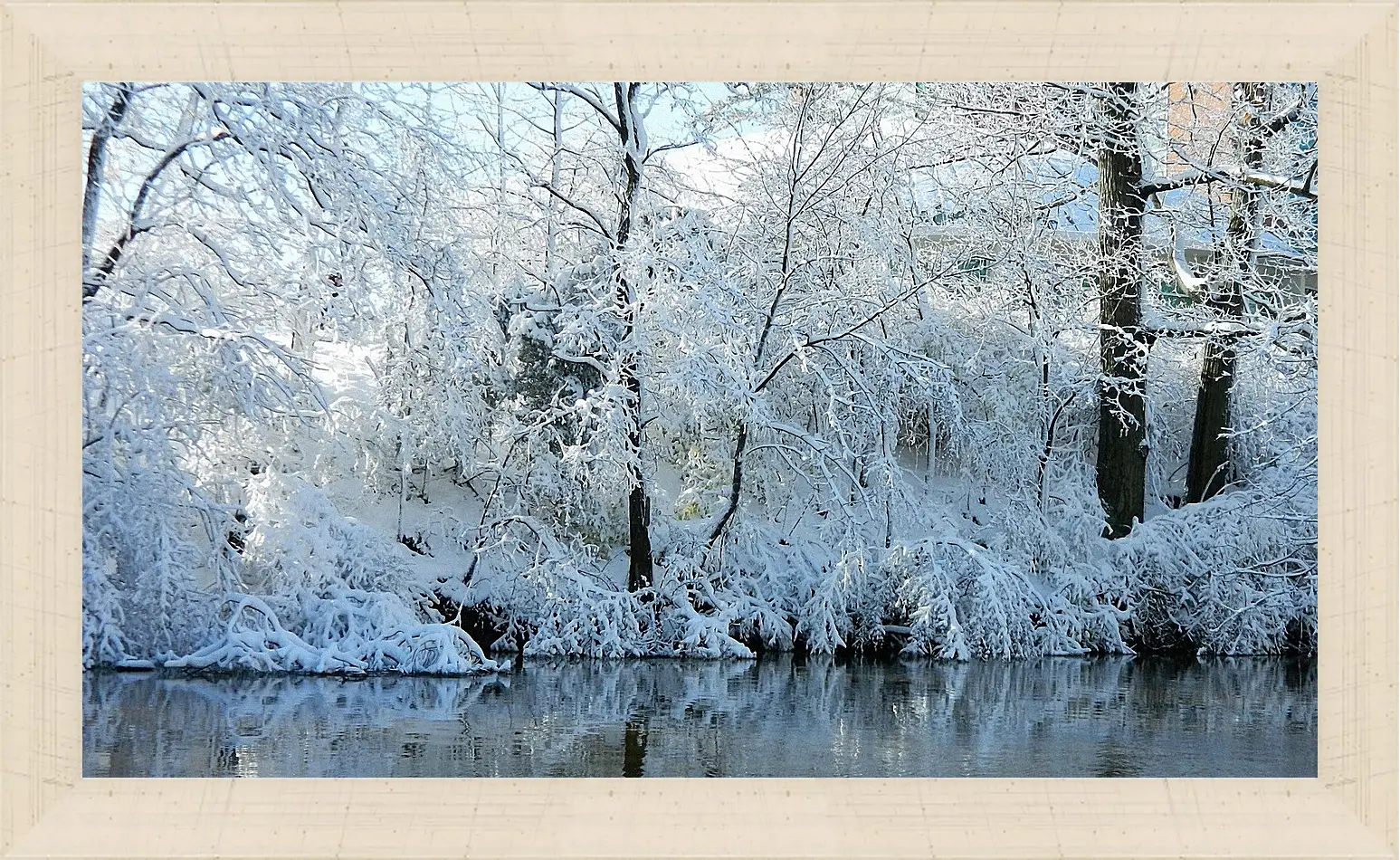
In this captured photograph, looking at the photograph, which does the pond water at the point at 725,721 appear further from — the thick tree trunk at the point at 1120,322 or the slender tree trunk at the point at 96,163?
the slender tree trunk at the point at 96,163

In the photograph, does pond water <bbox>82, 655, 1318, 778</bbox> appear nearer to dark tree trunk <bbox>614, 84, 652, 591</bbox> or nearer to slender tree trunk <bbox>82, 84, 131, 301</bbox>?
dark tree trunk <bbox>614, 84, 652, 591</bbox>

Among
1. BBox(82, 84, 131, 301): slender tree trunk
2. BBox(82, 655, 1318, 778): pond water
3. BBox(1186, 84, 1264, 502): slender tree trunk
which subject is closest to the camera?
BBox(82, 655, 1318, 778): pond water

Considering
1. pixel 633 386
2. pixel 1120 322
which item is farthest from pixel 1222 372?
pixel 633 386

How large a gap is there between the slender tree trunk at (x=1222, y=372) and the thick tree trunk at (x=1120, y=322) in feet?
1.07

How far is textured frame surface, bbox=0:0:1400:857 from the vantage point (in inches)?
141

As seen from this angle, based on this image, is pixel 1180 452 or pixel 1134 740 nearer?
pixel 1134 740

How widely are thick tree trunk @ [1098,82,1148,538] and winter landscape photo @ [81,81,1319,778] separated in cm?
3

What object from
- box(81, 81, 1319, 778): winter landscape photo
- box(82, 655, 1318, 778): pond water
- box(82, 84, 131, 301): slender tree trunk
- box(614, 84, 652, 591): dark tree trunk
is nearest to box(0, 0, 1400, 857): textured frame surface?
box(82, 655, 1318, 778): pond water

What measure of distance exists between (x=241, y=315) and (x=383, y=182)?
0.92 m

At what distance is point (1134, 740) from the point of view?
5.19 m
